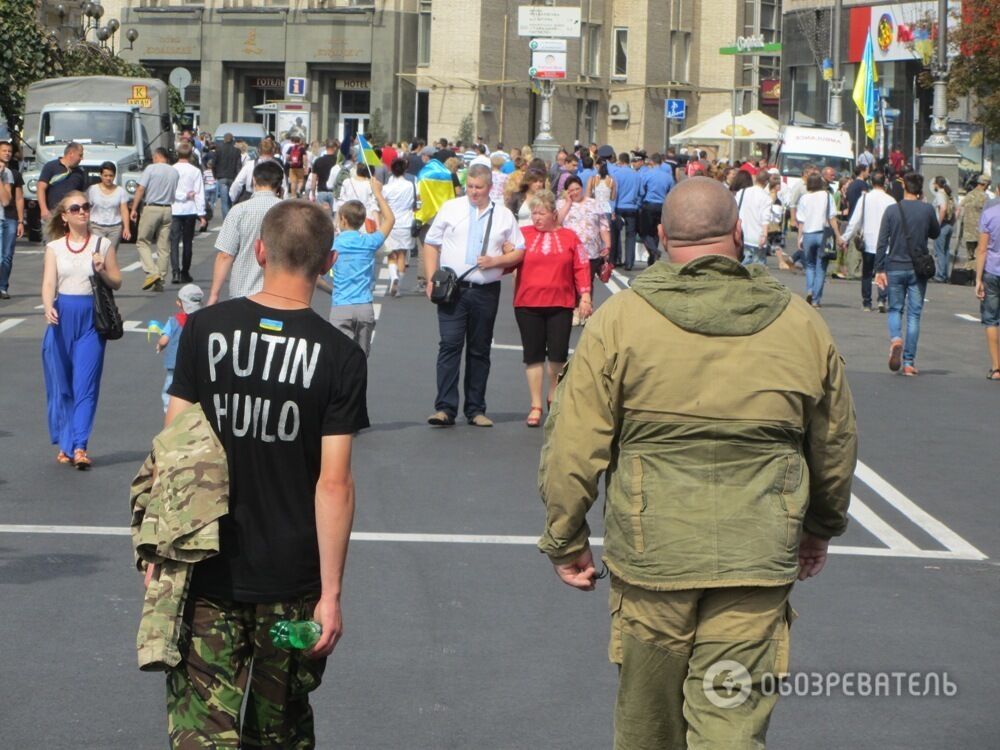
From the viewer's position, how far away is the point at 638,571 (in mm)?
4207

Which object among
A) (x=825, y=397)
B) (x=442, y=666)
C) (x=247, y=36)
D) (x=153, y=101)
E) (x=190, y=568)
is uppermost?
(x=247, y=36)

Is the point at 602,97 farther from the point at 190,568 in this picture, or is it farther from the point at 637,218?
the point at 190,568

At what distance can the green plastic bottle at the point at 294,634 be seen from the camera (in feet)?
14.0

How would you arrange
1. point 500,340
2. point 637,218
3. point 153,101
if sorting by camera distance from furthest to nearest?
point 153,101, point 637,218, point 500,340

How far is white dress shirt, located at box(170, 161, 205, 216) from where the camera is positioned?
2283 cm

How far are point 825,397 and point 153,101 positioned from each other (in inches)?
1333

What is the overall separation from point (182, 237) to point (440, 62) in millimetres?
45091

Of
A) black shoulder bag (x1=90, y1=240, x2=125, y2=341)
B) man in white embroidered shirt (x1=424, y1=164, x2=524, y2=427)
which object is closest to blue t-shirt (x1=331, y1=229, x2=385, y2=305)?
man in white embroidered shirt (x1=424, y1=164, x2=524, y2=427)

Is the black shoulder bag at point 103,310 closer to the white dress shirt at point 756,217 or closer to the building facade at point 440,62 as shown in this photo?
the white dress shirt at point 756,217

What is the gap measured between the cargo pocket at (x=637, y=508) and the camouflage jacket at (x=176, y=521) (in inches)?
40.1

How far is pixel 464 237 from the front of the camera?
12469mm

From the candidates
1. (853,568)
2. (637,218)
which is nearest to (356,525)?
(853,568)

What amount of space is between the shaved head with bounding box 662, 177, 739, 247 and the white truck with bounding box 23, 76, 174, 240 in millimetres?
27225

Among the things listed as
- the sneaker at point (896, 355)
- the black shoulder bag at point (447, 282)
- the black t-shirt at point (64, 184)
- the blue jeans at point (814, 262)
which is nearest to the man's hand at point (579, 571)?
the black shoulder bag at point (447, 282)
